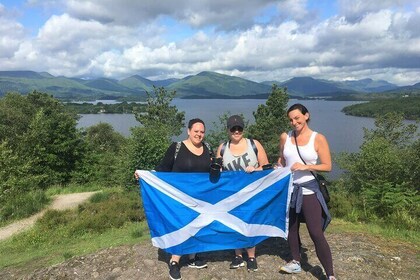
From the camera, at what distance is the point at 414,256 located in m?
5.53

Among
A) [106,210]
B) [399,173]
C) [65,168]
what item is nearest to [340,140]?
[399,173]

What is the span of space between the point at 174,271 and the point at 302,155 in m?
2.47

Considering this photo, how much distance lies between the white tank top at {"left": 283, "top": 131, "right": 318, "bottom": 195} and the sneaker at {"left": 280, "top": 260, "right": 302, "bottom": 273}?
1176mm

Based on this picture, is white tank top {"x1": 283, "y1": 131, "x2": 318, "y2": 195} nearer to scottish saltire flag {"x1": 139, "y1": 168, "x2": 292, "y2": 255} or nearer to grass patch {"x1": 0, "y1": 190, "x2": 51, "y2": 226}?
scottish saltire flag {"x1": 139, "y1": 168, "x2": 292, "y2": 255}

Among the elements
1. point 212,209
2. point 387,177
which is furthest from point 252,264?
point 387,177

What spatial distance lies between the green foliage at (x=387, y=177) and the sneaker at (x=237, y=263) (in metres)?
4.47

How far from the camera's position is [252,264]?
196 inches

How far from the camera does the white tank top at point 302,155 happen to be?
4.23 meters

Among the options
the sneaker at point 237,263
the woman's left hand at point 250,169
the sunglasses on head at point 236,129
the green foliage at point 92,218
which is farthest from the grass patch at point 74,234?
the sunglasses on head at point 236,129

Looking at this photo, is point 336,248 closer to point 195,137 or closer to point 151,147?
point 195,137

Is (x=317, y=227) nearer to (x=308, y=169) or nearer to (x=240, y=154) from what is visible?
(x=308, y=169)

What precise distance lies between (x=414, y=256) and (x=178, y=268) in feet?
12.8

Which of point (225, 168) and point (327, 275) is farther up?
point (225, 168)

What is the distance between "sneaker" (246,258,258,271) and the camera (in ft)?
16.3
